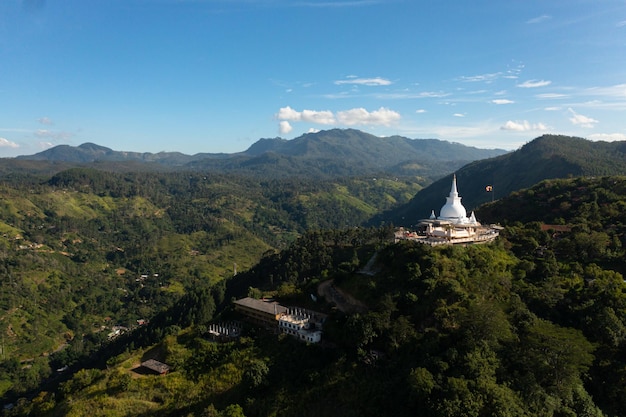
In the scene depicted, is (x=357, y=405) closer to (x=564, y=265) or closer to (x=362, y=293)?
(x=362, y=293)

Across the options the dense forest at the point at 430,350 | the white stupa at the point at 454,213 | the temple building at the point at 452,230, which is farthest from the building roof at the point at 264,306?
the white stupa at the point at 454,213

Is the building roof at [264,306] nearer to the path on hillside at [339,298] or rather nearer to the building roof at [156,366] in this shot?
the path on hillside at [339,298]

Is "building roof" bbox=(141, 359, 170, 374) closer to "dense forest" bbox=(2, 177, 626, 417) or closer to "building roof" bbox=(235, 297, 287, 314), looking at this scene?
"dense forest" bbox=(2, 177, 626, 417)

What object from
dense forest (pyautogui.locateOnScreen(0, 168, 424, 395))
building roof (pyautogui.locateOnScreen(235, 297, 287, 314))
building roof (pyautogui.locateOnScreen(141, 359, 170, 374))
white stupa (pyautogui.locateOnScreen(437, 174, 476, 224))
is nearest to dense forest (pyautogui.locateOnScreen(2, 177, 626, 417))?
building roof (pyautogui.locateOnScreen(141, 359, 170, 374))

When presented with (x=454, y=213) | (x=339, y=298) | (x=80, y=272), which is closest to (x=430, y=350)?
(x=339, y=298)

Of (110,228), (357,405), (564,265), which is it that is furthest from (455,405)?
(110,228)

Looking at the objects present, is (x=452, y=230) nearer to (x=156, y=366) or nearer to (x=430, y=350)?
(x=430, y=350)
